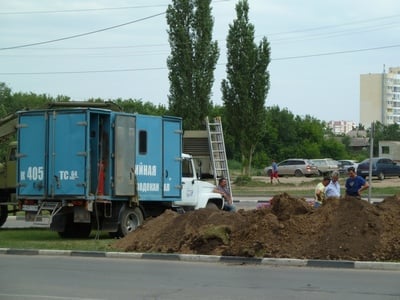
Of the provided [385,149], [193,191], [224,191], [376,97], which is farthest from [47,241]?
[376,97]

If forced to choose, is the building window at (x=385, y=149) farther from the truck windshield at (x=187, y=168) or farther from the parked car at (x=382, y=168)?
the truck windshield at (x=187, y=168)

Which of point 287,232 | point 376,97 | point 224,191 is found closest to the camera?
point 287,232

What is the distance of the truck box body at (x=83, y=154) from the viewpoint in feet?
56.6

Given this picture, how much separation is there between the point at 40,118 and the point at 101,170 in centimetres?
210

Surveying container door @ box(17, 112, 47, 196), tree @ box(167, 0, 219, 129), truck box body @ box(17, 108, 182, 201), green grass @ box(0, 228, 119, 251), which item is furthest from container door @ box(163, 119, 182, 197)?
tree @ box(167, 0, 219, 129)

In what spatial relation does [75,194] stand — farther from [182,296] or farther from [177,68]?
[177,68]

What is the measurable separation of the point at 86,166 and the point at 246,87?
36.0m

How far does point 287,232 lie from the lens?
14.9 m

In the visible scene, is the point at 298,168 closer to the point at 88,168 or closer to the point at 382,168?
the point at 382,168

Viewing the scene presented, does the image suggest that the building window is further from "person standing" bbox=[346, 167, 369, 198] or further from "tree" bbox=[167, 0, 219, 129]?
"person standing" bbox=[346, 167, 369, 198]

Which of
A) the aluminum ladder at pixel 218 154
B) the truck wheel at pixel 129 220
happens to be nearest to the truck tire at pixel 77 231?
the truck wheel at pixel 129 220

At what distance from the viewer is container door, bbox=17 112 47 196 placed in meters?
17.8

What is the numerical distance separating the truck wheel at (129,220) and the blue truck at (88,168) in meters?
0.03

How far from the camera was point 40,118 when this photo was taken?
17.9 m
